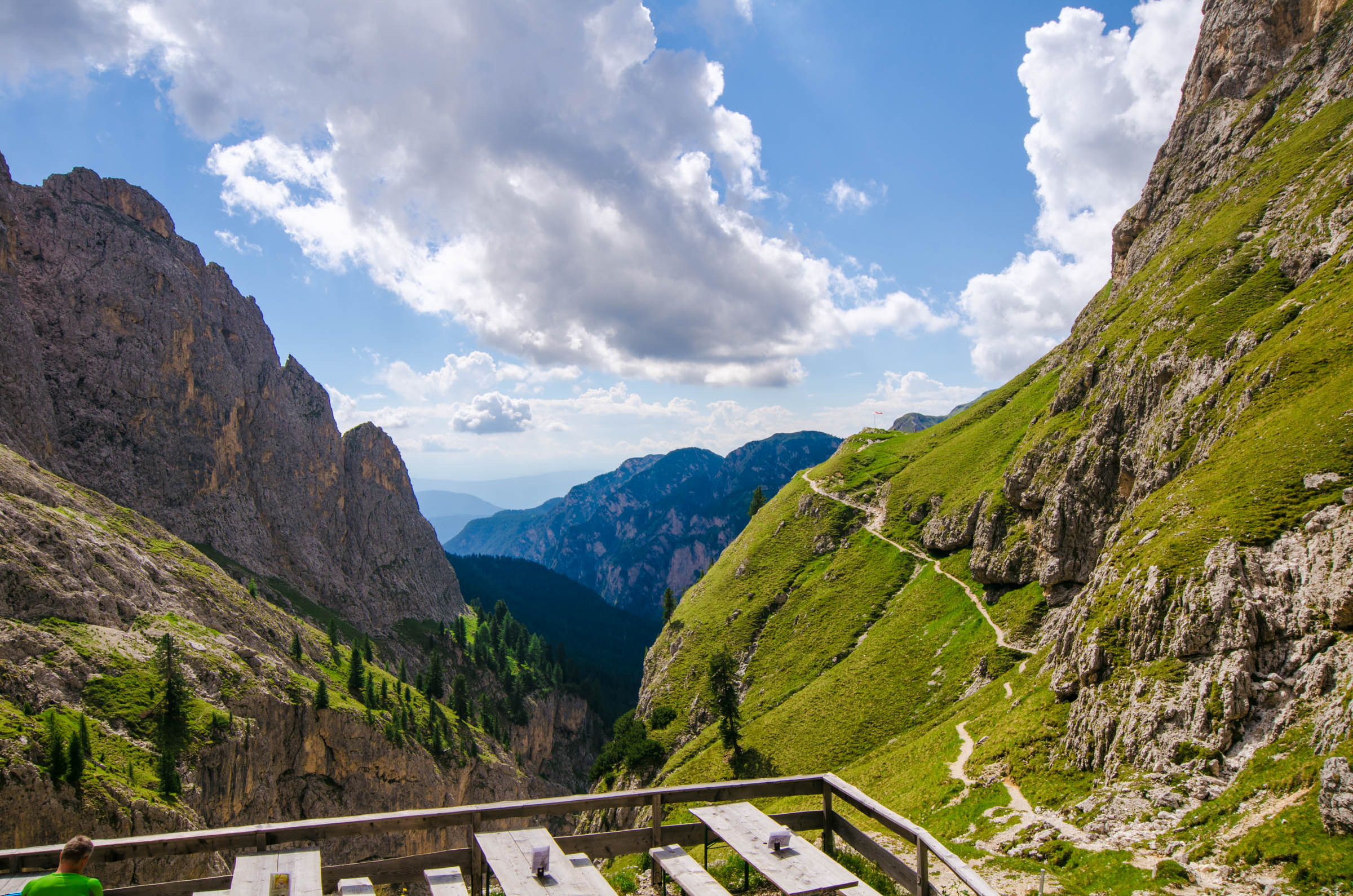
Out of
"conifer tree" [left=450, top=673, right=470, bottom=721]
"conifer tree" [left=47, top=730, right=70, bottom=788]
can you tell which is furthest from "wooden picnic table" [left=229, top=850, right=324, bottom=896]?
"conifer tree" [left=450, top=673, right=470, bottom=721]

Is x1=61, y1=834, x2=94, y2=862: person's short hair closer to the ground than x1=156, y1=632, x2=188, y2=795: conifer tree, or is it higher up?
higher up

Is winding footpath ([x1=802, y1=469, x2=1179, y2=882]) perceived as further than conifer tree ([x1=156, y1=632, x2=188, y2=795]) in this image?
No

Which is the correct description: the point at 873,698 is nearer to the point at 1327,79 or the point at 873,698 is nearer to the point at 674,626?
the point at 674,626

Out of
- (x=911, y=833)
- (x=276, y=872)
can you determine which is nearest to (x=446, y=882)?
(x=276, y=872)

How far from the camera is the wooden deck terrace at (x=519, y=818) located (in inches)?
342

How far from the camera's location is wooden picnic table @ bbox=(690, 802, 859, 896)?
8477mm

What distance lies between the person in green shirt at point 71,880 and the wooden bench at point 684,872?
6.96 m

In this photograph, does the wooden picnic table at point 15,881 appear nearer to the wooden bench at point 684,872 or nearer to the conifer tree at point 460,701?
the wooden bench at point 684,872

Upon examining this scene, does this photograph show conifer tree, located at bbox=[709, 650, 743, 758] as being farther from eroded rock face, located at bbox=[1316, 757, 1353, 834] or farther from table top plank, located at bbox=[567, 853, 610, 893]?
table top plank, located at bbox=[567, 853, 610, 893]

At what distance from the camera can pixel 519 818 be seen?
30.9 feet

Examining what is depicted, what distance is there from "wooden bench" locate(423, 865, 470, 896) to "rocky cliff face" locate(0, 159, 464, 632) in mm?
160711

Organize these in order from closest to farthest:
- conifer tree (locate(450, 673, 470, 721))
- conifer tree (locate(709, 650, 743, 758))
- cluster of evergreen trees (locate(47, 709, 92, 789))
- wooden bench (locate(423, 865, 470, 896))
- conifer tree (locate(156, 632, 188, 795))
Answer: wooden bench (locate(423, 865, 470, 896)), cluster of evergreen trees (locate(47, 709, 92, 789)), conifer tree (locate(156, 632, 188, 795)), conifer tree (locate(709, 650, 743, 758)), conifer tree (locate(450, 673, 470, 721))

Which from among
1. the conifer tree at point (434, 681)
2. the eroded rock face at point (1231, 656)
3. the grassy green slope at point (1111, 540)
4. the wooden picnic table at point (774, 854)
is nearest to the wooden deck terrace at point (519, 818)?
the wooden picnic table at point (774, 854)

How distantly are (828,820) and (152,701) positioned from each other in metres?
94.9
